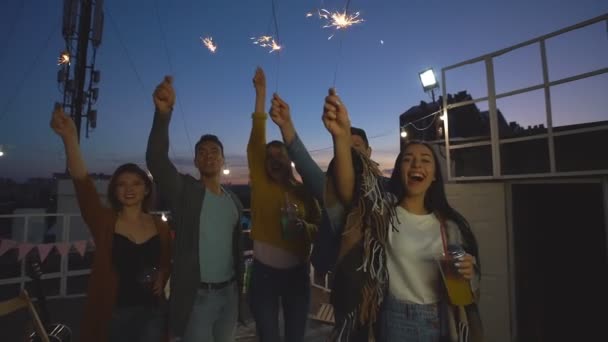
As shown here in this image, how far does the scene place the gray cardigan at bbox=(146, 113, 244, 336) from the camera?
1874 mm

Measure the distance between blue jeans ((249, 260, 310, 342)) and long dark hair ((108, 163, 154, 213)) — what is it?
2.96ft

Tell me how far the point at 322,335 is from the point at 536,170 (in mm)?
3359

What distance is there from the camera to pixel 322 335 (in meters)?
4.00

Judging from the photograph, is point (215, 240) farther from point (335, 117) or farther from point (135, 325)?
point (335, 117)

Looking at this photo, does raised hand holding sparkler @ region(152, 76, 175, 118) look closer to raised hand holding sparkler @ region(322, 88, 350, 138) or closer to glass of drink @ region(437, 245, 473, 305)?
raised hand holding sparkler @ region(322, 88, 350, 138)

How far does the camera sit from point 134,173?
6.97ft

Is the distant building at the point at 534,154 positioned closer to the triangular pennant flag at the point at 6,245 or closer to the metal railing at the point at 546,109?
the metal railing at the point at 546,109

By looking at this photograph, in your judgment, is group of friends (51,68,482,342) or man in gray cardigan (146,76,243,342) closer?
group of friends (51,68,482,342)

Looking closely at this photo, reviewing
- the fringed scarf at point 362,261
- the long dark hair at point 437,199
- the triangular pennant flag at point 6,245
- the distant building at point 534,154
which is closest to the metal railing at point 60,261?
the triangular pennant flag at point 6,245

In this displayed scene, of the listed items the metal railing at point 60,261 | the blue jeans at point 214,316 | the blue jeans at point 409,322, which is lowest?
the metal railing at point 60,261

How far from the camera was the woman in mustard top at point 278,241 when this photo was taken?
1892 millimetres

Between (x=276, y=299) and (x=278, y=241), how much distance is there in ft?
1.12

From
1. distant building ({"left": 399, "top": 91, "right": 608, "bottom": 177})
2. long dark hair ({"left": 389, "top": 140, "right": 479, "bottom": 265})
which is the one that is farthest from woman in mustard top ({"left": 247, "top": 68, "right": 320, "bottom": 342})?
distant building ({"left": 399, "top": 91, "right": 608, "bottom": 177})

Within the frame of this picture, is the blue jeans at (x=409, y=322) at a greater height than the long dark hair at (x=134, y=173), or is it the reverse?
the long dark hair at (x=134, y=173)
